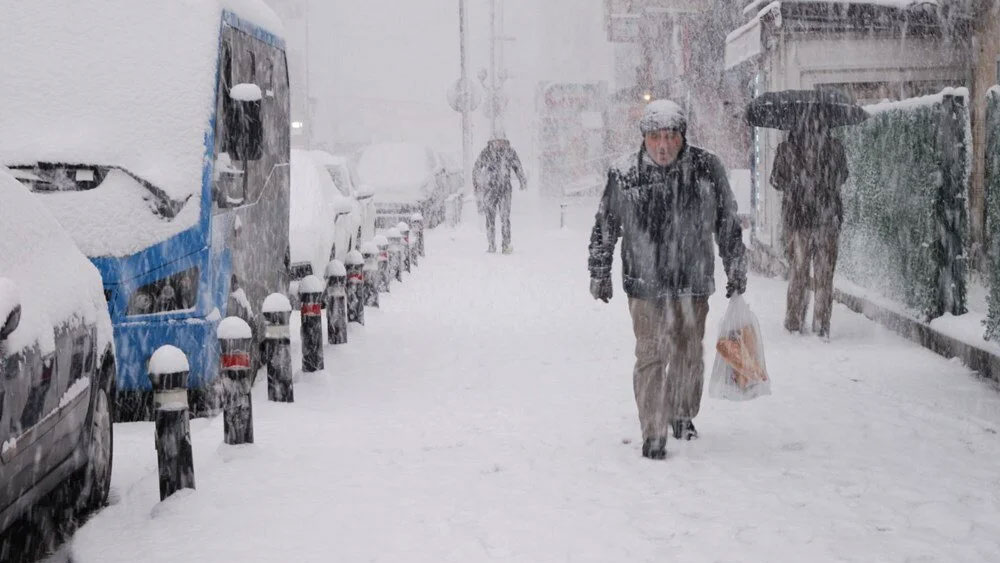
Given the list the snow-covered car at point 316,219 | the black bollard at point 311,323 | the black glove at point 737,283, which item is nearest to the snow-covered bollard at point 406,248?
the snow-covered car at point 316,219

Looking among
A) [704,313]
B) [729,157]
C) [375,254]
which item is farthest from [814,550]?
[729,157]

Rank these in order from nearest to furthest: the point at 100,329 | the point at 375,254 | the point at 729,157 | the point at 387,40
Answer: the point at 100,329 < the point at 375,254 < the point at 729,157 < the point at 387,40

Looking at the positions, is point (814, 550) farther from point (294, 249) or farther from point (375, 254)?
point (375, 254)

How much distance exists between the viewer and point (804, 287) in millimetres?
12328

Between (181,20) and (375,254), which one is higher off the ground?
(181,20)

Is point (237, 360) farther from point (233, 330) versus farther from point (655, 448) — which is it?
point (655, 448)

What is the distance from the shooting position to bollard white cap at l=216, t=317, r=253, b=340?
7.50 m

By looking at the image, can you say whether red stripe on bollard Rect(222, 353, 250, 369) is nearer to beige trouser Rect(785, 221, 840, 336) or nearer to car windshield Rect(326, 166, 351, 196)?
beige trouser Rect(785, 221, 840, 336)

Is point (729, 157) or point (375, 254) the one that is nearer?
point (375, 254)

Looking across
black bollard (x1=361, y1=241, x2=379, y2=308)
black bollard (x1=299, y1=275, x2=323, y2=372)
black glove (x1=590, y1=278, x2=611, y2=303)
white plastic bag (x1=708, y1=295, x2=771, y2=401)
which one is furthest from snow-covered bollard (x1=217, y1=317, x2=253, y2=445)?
black bollard (x1=361, y1=241, x2=379, y2=308)

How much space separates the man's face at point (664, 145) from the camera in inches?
293

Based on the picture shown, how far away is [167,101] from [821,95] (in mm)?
6058

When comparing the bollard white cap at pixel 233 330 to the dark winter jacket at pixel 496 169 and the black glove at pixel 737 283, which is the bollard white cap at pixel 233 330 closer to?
the black glove at pixel 737 283

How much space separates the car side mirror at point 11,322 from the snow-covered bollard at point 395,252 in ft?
44.6
